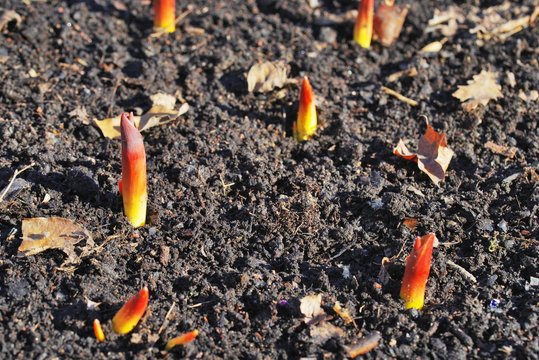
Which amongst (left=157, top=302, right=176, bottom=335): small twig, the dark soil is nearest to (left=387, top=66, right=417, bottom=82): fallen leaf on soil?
the dark soil

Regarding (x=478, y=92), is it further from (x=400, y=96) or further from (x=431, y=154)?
(x=431, y=154)

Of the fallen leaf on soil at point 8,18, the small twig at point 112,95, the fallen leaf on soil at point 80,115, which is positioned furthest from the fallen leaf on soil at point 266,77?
the fallen leaf on soil at point 8,18

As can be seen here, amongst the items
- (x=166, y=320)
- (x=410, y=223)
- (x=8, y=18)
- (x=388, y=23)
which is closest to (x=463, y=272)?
(x=410, y=223)

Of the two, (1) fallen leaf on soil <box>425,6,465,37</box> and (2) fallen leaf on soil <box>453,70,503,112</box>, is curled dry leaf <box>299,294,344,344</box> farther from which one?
(1) fallen leaf on soil <box>425,6,465,37</box>

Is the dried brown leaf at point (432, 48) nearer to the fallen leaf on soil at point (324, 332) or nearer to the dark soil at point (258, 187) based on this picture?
the dark soil at point (258, 187)

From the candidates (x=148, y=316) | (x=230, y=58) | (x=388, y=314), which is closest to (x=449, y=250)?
(x=388, y=314)
